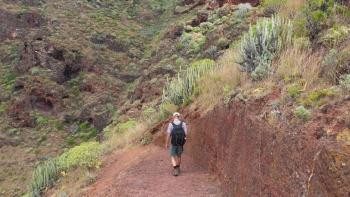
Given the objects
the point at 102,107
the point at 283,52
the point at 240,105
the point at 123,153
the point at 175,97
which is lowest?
the point at 102,107

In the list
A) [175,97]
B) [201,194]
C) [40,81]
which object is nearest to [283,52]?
[201,194]

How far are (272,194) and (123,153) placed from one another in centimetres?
751

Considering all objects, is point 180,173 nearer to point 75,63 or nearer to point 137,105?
point 137,105

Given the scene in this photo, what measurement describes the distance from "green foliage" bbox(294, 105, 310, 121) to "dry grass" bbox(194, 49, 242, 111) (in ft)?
11.3

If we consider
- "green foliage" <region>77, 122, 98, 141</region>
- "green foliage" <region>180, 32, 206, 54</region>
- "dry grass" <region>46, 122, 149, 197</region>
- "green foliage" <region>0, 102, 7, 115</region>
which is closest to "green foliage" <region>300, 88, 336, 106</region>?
"dry grass" <region>46, 122, 149, 197</region>

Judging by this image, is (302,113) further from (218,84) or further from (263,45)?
(218,84)

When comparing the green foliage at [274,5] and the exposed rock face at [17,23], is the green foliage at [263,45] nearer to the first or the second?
the green foliage at [274,5]

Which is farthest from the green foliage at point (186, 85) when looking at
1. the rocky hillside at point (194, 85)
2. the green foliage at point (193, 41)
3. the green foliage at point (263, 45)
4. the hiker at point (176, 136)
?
the green foliage at point (193, 41)

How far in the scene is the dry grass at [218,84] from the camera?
10.7 metres

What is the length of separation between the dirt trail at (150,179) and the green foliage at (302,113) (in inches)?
120

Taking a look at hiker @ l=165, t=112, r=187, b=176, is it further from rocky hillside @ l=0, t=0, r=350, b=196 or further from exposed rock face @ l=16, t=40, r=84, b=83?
exposed rock face @ l=16, t=40, r=84, b=83

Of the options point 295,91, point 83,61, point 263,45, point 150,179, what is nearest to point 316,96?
point 295,91

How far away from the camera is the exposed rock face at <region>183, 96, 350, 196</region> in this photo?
19.1ft

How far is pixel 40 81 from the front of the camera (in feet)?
111
